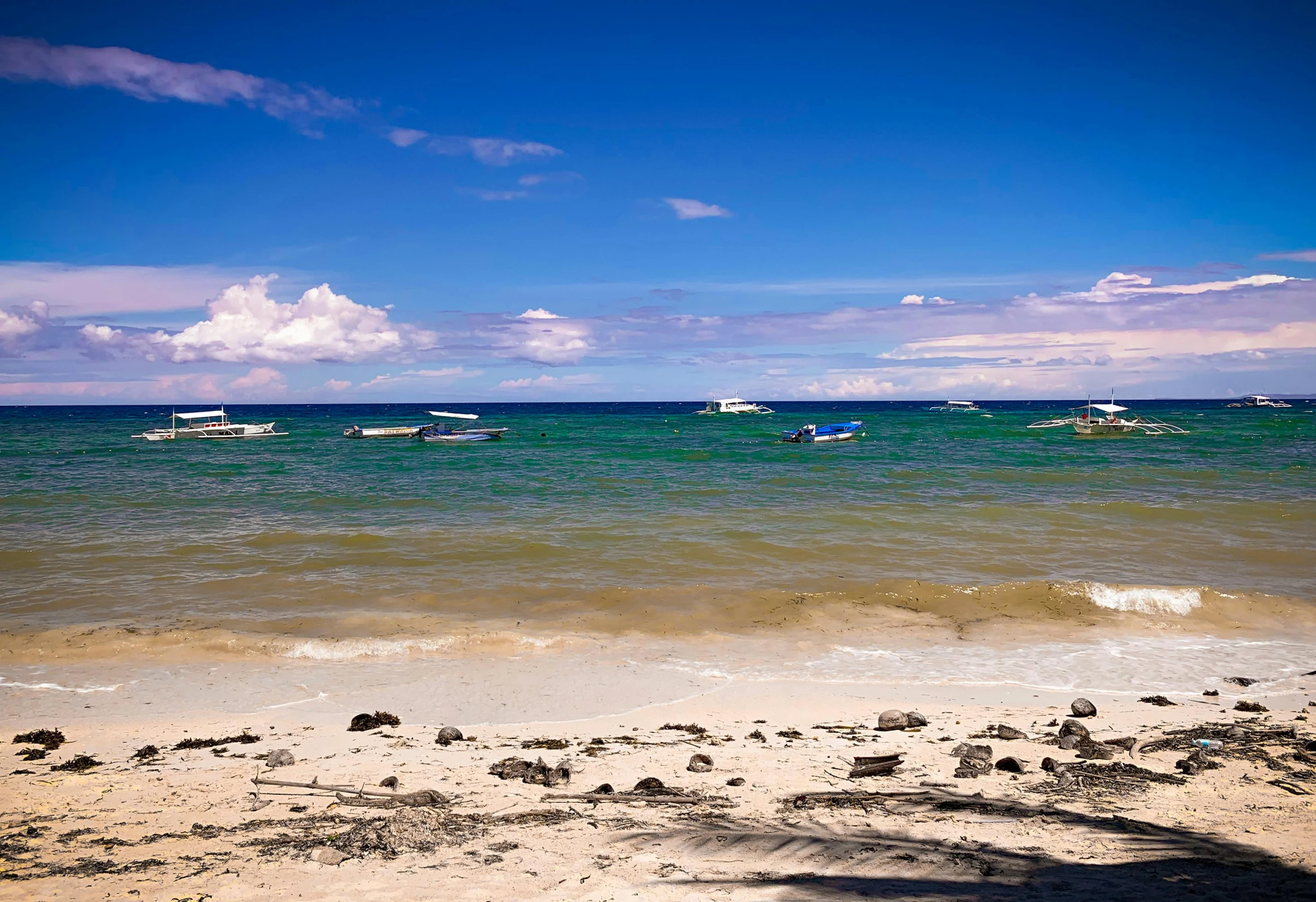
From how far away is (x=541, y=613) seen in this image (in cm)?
1343

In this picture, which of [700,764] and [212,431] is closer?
[700,764]

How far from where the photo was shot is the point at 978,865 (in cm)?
491

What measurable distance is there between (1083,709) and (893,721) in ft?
7.50

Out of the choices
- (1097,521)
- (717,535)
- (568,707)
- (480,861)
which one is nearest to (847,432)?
(1097,521)

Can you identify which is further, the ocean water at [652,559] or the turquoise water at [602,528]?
the turquoise water at [602,528]

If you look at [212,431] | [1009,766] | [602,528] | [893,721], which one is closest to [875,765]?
[1009,766]

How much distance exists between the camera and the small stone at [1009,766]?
661 centimetres

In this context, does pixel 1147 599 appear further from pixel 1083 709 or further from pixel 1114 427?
pixel 1114 427

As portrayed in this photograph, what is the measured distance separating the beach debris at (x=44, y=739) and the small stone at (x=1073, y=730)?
33.8ft

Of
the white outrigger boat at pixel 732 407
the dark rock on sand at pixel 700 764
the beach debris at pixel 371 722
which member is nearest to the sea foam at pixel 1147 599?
the dark rock on sand at pixel 700 764

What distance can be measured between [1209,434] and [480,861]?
259 ft

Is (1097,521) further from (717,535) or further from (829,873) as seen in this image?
A: (829,873)

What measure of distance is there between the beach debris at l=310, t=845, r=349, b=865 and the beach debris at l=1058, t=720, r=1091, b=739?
671 cm

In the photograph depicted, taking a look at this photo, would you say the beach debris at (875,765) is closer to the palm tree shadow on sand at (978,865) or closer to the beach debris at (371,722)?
the palm tree shadow on sand at (978,865)
